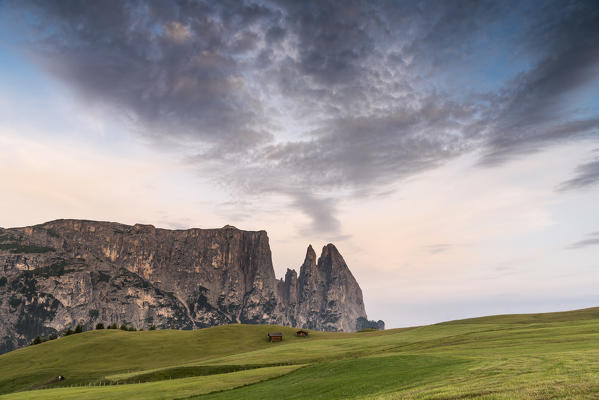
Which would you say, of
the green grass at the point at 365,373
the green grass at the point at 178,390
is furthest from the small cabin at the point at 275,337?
the green grass at the point at 178,390

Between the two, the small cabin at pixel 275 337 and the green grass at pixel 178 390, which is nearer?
the green grass at pixel 178 390

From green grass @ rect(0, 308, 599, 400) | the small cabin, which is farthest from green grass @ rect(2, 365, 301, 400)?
the small cabin

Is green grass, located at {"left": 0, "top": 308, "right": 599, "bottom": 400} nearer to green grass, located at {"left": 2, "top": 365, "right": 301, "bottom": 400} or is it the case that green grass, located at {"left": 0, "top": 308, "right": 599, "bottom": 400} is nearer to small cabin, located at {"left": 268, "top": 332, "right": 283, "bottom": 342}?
green grass, located at {"left": 2, "top": 365, "right": 301, "bottom": 400}

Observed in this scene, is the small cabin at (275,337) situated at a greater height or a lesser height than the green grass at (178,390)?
greater

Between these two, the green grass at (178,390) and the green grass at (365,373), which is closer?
the green grass at (365,373)

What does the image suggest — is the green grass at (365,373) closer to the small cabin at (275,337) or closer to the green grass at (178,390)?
the green grass at (178,390)

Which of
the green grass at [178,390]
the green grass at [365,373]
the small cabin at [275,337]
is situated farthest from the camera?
the small cabin at [275,337]

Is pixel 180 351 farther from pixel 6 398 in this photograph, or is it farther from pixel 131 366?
pixel 6 398

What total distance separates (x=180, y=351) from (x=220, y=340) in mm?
17749

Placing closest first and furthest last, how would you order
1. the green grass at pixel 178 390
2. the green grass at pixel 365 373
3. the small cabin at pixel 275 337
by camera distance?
the green grass at pixel 365 373
the green grass at pixel 178 390
the small cabin at pixel 275 337

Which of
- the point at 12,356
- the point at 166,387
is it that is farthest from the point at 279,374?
the point at 12,356

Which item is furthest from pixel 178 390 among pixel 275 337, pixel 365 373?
pixel 275 337

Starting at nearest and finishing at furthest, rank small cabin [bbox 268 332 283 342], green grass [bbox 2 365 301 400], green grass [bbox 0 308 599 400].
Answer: green grass [bbox 0 308 599 400] < green grass [bbox 2 365 301 400] < small cabin [bbox 268 332 283 342]

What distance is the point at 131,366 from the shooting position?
104 meters
